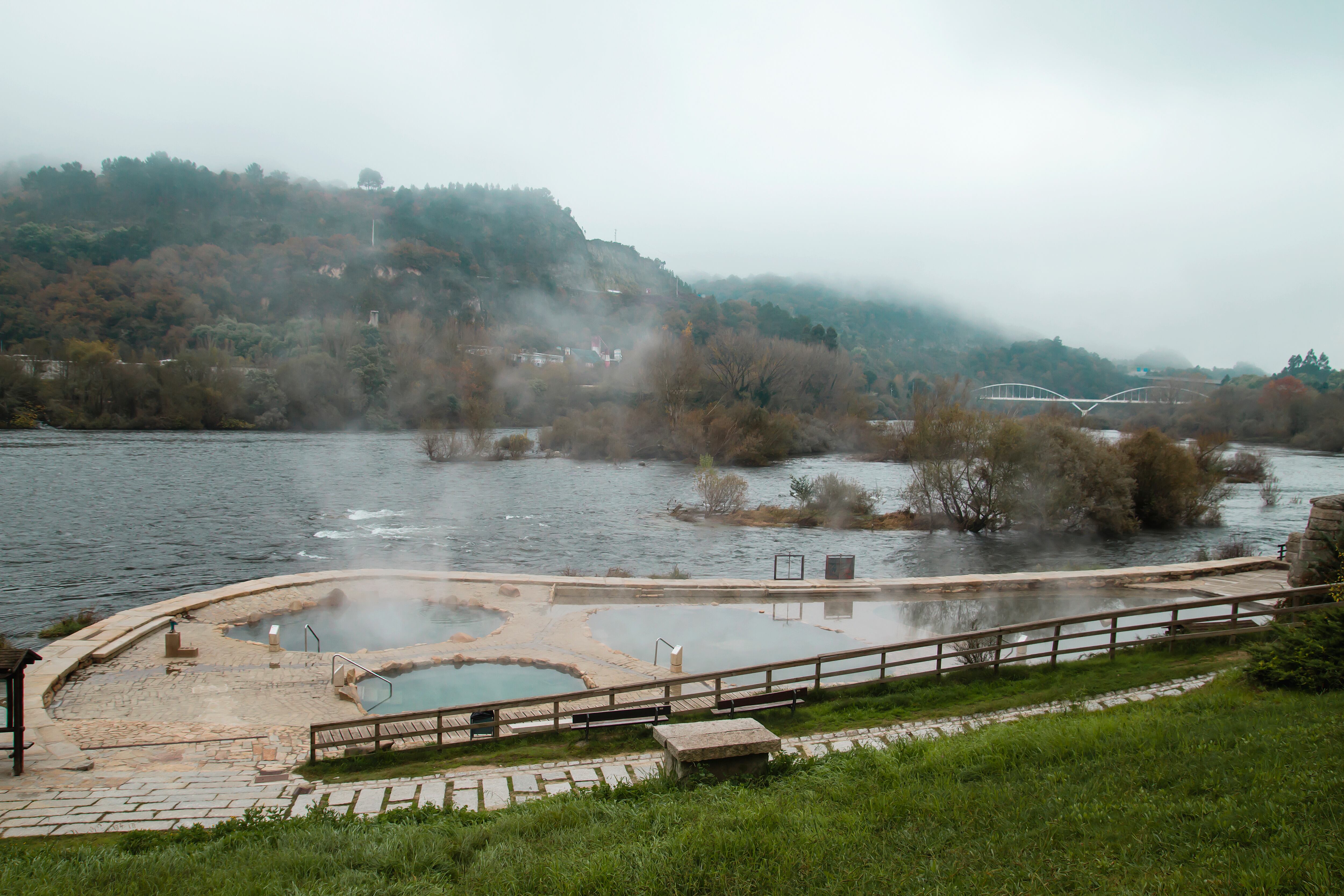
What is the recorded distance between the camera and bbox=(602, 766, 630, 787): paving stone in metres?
8.30

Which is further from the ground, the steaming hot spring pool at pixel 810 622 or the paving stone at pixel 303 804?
the paving stone at pixel 303 804

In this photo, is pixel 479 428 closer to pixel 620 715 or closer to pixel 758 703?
pixel 620 715

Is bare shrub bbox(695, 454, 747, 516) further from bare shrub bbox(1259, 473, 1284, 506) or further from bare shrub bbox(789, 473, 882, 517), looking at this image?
bare shrub bbox(1259, 473, 1284, 506)

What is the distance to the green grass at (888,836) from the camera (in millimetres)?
4266

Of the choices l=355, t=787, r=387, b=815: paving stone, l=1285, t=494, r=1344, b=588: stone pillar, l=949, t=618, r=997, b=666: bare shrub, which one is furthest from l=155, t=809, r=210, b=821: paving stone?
l=1285, t=494, r=1344, b=588: stone pillar

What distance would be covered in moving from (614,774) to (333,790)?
3.05 m

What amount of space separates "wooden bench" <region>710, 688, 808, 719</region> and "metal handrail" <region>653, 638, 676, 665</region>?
385 centimetres

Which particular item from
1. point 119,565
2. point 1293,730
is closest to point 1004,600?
point 1293,730

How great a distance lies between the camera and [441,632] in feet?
57.1

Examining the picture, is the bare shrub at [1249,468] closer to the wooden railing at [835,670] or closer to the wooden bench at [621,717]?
the wooden railing at [835,670]

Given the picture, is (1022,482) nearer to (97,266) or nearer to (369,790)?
(369,790)

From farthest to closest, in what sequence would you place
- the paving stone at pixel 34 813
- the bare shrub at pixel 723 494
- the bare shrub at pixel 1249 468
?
the bare shrub at pixel 1249 468, the bare shrub at pixel 723 494, the paving stone at pixel 34 813

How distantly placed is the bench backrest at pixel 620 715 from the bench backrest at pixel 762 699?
0.73m

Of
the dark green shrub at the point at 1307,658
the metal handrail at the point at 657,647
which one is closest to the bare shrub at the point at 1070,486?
the metal handrail at the point at 657,647
